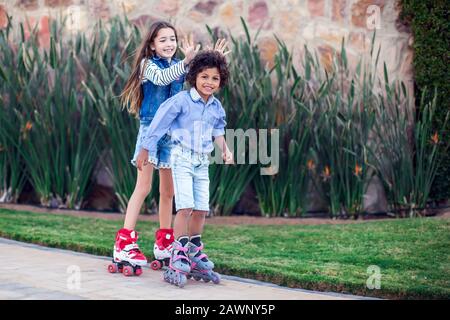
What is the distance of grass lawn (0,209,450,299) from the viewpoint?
4.72m

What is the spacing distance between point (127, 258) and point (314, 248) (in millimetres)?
1561

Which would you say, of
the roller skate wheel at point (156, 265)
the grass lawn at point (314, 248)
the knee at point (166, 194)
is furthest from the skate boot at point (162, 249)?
the grass lawn at point (314, 248)

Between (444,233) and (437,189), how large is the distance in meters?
1.22

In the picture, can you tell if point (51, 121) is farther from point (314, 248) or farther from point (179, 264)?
point (179, 264)

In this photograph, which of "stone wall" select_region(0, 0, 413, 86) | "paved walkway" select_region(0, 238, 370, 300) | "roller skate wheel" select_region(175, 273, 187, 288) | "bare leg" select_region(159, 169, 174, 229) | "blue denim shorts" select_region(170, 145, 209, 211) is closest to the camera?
"paved walkway" select_region(0, 238, 370, 300)

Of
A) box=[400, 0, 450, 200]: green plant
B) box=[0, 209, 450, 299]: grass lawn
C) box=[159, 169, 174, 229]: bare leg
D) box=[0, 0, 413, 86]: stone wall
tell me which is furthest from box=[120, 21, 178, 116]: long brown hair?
box=[400, 0, 450, 200]: green plant

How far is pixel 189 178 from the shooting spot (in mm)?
4570

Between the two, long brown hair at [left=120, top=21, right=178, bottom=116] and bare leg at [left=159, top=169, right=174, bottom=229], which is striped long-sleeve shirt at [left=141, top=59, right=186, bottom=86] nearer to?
long brown hair at [left=120, top=21, right=178, bottom=116]

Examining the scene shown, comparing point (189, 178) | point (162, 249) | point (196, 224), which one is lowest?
point (162, 249)

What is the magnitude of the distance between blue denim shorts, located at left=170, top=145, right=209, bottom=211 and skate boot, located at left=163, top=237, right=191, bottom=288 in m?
0.19

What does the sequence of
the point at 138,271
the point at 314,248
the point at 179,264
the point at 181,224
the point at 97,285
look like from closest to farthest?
the point at 97,285
the point at 179,264
the point at 181,224
the point at 138,271
the point at 314,248

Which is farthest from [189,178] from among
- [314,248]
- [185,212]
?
[314,248]
